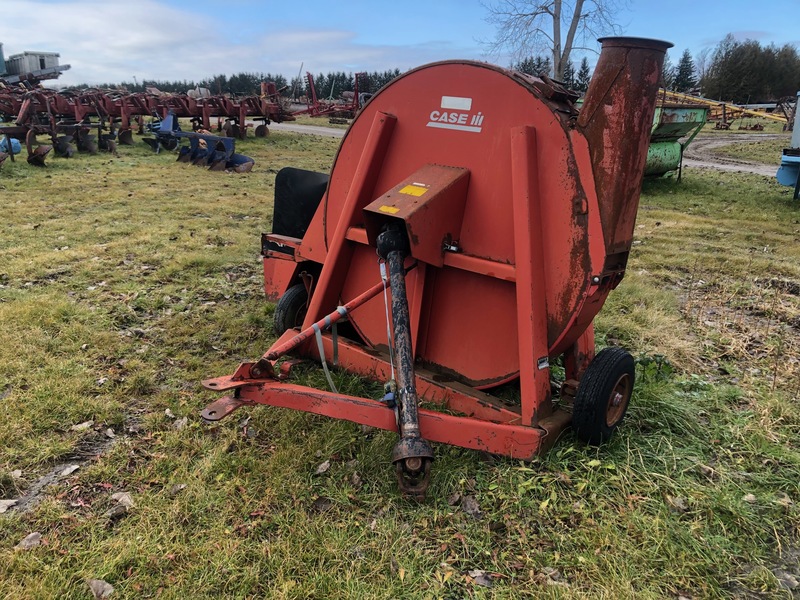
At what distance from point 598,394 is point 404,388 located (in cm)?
97

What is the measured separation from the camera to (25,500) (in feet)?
8.76

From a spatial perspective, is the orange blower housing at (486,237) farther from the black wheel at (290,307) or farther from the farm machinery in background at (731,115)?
the farm machinery in background at (731,115)

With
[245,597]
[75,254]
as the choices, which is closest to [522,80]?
[245,597]

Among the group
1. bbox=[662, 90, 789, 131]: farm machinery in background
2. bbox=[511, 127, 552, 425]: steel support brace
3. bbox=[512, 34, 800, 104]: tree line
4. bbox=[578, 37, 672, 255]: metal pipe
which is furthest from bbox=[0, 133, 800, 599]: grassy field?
bbox=[512, 34, 800, 104]: tree line

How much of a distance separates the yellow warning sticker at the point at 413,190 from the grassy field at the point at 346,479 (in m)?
1.29

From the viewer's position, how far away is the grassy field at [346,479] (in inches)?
88.3

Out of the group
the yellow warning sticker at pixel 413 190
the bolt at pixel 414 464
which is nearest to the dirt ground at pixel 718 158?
the yellow warning sticker at pixel 413 190

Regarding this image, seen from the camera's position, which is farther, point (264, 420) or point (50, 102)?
point (50, 102)

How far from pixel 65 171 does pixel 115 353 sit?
10237 millimetres

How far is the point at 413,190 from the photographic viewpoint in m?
2.98

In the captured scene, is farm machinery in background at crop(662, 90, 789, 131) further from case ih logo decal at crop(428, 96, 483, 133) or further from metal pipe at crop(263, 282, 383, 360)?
metal pipe at crop(263, 282, 383, 360)

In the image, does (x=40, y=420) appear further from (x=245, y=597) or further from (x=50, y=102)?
(x=50, y=102)

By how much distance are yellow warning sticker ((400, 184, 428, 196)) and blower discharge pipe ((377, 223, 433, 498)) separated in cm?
19

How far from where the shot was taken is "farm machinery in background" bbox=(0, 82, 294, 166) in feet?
46.2
